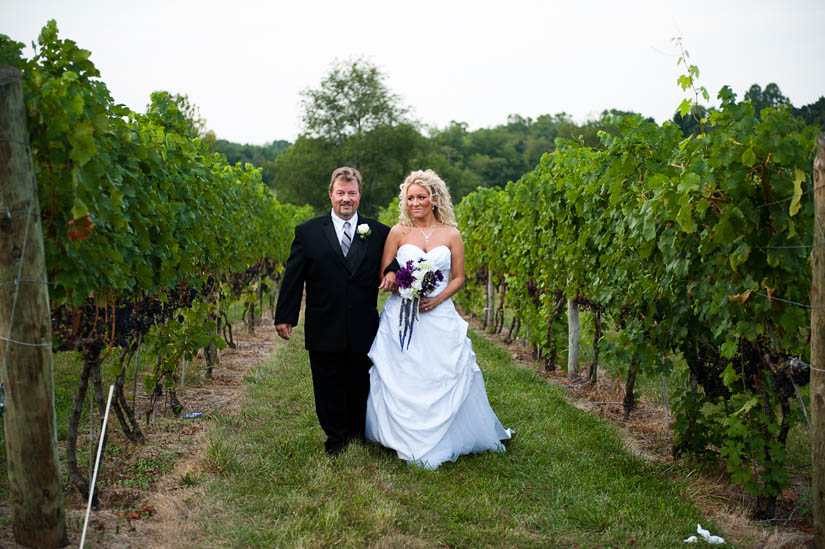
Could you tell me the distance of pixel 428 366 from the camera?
14.7ft

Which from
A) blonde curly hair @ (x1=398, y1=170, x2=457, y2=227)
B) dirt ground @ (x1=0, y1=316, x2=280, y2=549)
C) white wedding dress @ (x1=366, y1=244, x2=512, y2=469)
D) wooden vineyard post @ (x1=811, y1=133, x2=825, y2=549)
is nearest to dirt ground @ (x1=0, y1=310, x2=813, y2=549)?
dirt ground @ (x1=0, y1=316, x2=280, y2=549)

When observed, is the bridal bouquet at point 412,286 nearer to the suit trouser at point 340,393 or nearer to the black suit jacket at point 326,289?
the black suit jacket at point 326,289

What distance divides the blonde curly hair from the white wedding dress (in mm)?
259

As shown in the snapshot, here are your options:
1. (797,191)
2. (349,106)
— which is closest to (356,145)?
(349,106)

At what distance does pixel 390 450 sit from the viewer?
15.2 feet

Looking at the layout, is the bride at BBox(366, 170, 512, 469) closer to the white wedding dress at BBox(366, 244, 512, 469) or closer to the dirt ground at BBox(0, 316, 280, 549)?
the white wedding dress at BBox(366, 244, 512, 469)

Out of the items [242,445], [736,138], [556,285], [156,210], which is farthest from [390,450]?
[556,285]

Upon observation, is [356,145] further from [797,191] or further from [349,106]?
[797,191]

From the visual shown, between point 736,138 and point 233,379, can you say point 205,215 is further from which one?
point 736,138

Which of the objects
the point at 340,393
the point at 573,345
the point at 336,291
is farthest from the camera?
the point at 573,345

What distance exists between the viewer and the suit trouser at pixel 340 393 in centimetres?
441

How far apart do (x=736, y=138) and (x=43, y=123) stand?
3.29 meters

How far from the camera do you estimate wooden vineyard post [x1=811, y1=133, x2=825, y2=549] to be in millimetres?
2836

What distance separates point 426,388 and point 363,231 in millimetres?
1153
